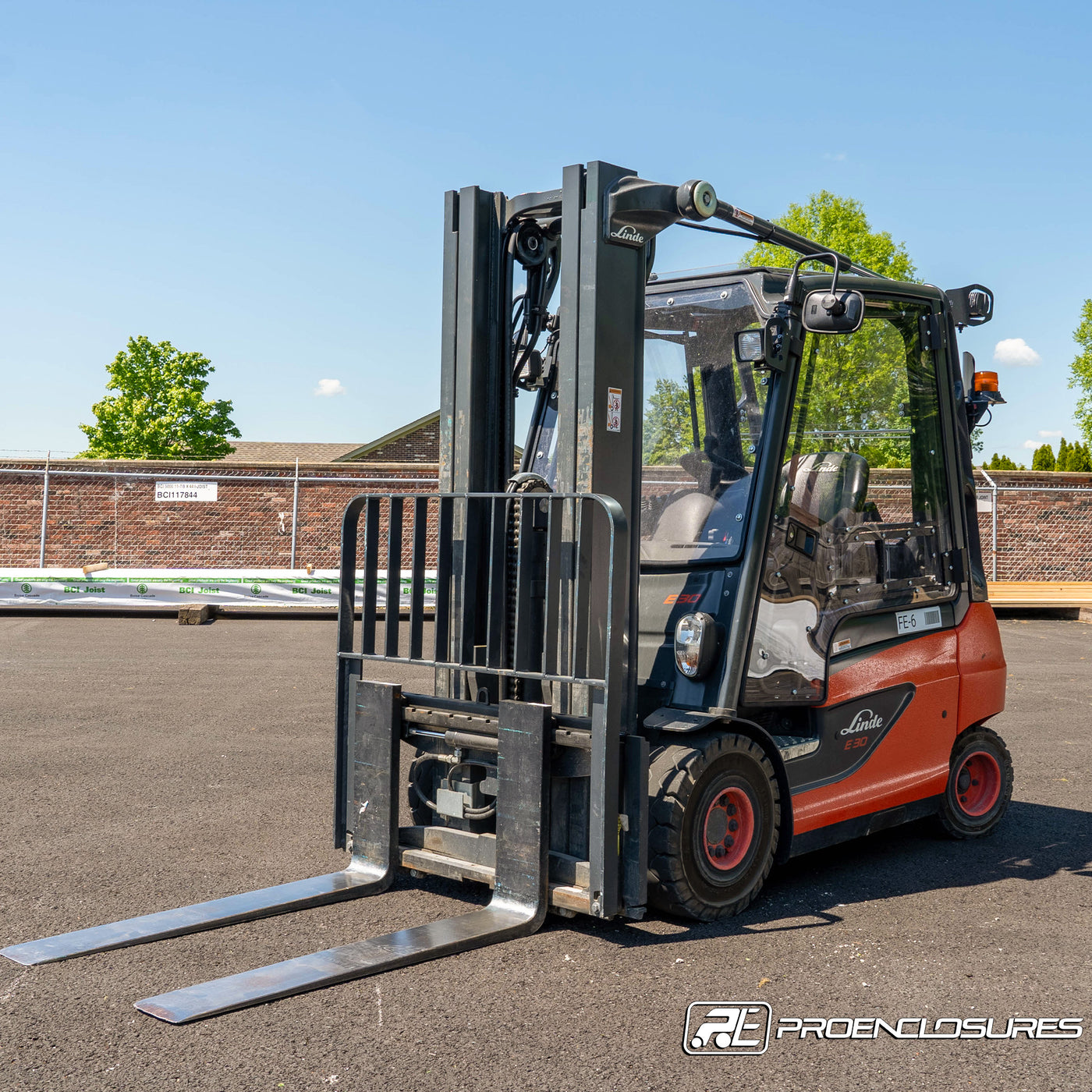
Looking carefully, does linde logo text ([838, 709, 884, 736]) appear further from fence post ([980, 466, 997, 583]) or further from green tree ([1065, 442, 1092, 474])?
green tree ([1065, 442, 1092, 474])

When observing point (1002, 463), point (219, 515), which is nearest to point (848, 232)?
point (1002, 463)

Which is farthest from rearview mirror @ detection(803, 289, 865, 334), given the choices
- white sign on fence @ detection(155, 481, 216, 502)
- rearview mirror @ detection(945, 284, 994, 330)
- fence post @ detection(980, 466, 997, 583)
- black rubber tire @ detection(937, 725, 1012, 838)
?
white sign on fence @ detection(155, 481, 216, 502)

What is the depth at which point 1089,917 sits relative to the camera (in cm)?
467

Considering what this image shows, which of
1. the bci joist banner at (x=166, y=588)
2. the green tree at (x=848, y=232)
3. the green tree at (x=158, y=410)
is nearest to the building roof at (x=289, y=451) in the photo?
the green tree at (x=158, y=410)

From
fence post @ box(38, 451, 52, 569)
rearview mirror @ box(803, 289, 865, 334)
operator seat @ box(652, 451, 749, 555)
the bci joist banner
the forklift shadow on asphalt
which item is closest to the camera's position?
the forklift shadow on asphalt

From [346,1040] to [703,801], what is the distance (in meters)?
1.65

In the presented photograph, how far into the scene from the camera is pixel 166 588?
1827 centimetres

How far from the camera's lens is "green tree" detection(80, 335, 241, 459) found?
4922 centimetres

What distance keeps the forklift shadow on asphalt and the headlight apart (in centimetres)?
97

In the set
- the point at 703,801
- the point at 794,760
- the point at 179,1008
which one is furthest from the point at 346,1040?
the point at 794,760

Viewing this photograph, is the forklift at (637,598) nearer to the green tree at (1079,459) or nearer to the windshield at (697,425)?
the windshield at (697,425)

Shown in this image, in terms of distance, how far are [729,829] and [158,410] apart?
4902 cm

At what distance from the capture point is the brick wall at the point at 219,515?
2211 cm

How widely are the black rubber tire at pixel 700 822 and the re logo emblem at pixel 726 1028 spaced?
0.69m
